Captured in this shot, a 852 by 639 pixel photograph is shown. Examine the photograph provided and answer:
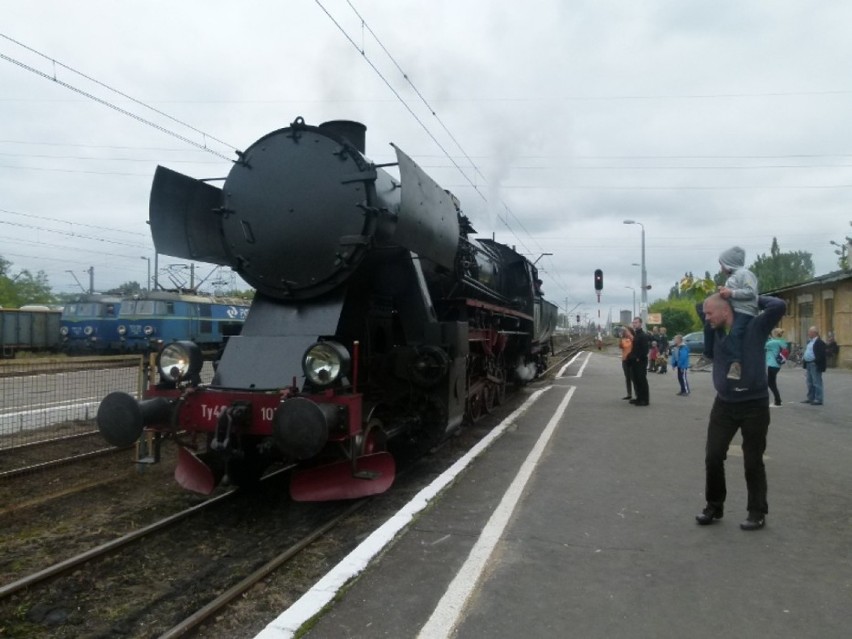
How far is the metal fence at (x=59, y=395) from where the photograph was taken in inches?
313

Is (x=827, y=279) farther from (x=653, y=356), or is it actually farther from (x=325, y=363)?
(x=325, y=363)

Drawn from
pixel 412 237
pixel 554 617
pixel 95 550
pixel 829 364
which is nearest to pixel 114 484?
pixel 95 550

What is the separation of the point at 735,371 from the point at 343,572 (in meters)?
2.99

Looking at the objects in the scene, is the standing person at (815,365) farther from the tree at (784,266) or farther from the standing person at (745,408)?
the tree at (784,266)

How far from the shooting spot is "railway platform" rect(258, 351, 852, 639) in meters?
3.21

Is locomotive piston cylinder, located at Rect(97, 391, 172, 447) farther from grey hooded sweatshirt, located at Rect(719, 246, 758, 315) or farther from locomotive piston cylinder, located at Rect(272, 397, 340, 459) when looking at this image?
grey hooded sweatshirt, located at Rect(719, 246, 758, 315)

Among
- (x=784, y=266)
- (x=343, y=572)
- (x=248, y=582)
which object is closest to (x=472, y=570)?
(x=343, y=572)

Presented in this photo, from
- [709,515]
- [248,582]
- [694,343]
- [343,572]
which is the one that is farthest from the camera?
[694,343]

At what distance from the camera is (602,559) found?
13.4 ft

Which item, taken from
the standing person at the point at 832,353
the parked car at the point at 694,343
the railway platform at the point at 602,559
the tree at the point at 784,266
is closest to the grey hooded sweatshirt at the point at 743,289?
the railway platform at the point at 602,559

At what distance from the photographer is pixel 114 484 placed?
675 cm

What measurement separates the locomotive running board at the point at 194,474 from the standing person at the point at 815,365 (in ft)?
37.8

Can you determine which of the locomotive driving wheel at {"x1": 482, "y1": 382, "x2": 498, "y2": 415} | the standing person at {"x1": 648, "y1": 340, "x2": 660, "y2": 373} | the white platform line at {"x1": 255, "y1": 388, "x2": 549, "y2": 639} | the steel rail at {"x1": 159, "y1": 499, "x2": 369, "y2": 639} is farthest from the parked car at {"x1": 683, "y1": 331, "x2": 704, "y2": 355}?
the steel rail at {"x1": 159, "y1": 499, "x2": 369, "y2": 639}

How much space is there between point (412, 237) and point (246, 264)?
1.61 meters
